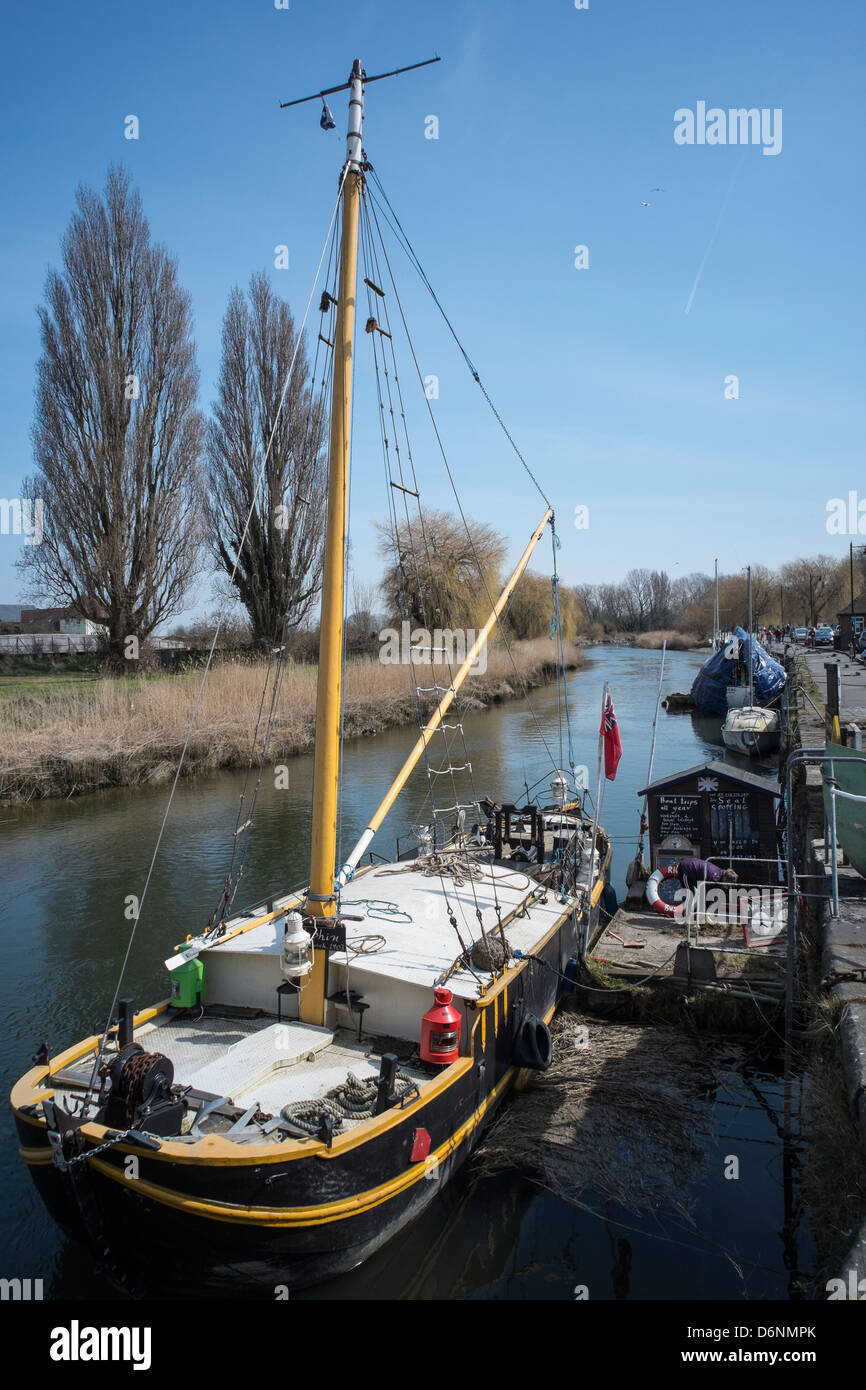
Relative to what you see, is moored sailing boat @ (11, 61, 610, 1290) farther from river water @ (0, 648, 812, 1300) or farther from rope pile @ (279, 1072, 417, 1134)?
river water @ (0, 648, 812, 1300)

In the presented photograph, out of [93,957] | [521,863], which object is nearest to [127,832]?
[93,957]

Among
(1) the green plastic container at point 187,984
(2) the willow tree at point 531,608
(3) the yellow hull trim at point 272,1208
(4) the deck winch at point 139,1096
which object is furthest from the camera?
(2) the willow tree at point 531,608

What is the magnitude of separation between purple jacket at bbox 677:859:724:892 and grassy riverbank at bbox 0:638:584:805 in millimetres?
9152

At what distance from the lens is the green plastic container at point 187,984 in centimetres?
832

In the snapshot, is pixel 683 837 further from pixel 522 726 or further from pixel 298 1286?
pixel 522 726

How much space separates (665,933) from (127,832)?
13.7 m

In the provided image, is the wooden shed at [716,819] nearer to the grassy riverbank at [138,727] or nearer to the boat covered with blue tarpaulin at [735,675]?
the grassy riverbank at [138,727]

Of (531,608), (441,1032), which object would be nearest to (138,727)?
(441,1032)

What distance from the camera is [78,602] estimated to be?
109 ft

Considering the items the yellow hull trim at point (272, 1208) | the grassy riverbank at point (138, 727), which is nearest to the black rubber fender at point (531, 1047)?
the yellow hull trim at point (272, 1208)

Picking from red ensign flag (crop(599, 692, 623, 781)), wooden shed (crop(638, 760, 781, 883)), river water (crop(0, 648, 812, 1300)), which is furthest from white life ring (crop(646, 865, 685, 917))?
river water (crop(0, 648, 812, 1300))

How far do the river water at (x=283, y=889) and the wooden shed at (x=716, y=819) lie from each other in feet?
12.0

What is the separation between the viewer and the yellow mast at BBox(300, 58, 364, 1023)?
8133 millimetres
